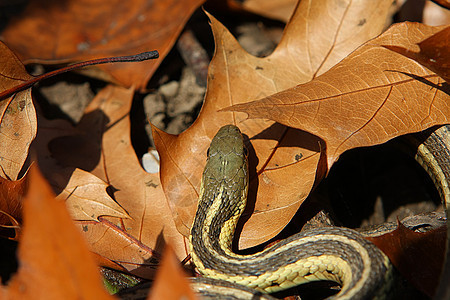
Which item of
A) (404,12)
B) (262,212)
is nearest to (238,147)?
(262,212)

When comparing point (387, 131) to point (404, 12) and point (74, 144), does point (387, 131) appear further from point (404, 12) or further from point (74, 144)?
point (74, 144)

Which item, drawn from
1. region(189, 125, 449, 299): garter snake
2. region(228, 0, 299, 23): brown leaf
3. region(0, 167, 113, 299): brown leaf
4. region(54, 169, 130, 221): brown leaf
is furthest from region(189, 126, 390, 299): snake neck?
region(228, 0, 299, 23): brown leaf

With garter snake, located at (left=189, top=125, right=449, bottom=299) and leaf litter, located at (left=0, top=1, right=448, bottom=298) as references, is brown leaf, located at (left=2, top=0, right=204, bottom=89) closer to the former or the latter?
leaf litter, located at (left=0, top=1, right=448, bottom=298)

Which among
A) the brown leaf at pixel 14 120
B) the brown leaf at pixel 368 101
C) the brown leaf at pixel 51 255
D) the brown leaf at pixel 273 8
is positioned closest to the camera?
the brown leaf at pixel 51 255

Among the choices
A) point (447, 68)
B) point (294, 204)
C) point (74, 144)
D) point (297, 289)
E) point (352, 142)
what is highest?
point (447, 68)

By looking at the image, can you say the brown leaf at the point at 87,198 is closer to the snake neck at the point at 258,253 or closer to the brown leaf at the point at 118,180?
the brown leaf at the point at 118,180

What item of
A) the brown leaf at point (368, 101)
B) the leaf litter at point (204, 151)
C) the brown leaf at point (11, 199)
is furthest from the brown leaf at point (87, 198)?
the brown leaf at point (368, 101)

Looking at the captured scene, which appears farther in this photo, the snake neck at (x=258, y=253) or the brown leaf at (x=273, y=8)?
the brown leaf at (x=273, y=8)

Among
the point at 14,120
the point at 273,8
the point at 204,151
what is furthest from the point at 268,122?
the point at 273,8
